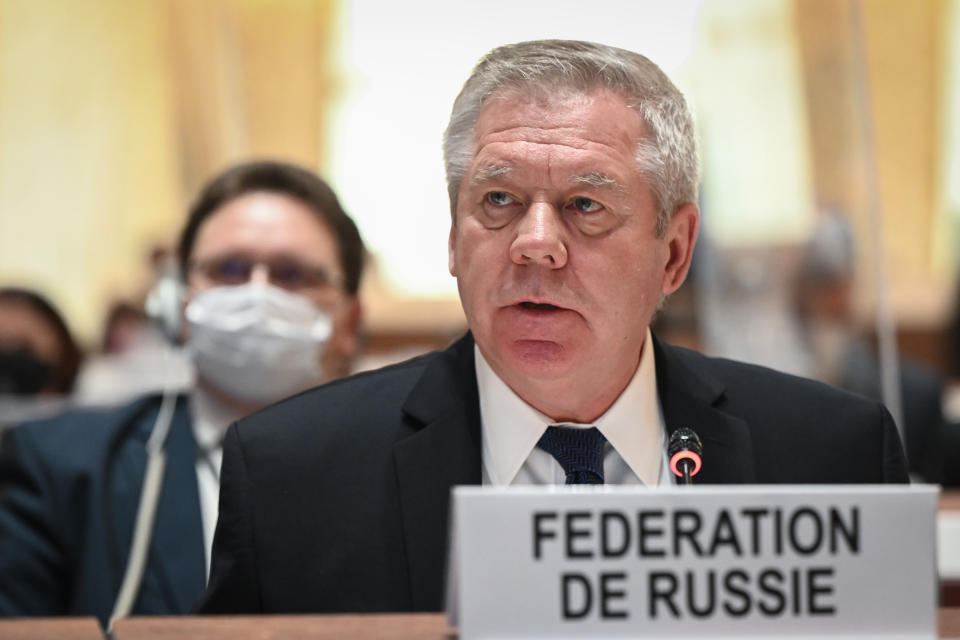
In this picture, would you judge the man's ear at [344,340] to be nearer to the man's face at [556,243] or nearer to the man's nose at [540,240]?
the man's face at [556,243]

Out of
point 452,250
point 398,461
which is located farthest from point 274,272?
point 398,461

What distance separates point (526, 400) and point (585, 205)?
288 millimetres

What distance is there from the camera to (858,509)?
119 cm

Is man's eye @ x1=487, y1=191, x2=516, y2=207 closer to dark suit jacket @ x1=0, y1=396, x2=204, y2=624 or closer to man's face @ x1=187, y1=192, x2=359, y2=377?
dark suit jacket @ x1=0, y1=396, x2=204, y2=624

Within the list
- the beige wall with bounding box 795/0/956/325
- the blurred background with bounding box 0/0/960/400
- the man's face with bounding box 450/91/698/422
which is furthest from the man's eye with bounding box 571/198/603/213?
the beige wall with bounding box 795/0/956/325

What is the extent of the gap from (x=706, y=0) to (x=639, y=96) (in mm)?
8011

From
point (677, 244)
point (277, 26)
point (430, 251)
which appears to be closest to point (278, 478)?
point (677, 244)

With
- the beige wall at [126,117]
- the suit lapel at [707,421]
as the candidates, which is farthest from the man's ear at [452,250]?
the beige wall at [126,117]

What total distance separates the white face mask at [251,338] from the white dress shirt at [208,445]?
7 centimetres

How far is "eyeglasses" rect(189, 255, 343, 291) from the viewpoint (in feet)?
8.66

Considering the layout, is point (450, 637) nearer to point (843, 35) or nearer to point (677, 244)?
point (677, 244)

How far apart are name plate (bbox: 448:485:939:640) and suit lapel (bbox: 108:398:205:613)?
111 cm

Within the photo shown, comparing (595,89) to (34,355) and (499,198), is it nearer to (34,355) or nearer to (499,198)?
(499,198)

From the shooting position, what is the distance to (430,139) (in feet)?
34.6
